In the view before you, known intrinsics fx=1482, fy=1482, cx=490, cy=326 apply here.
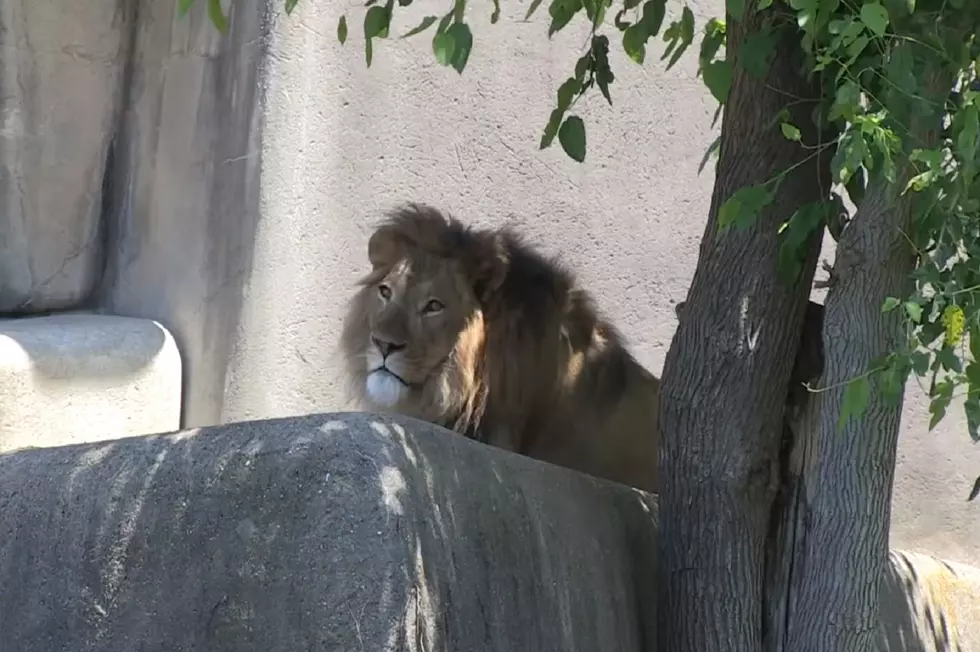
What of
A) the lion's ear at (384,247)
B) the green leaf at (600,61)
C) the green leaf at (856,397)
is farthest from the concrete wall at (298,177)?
the green leaf at (856,397)

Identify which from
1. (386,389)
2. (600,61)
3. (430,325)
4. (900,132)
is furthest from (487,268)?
(900,132)

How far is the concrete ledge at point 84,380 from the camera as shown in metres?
4.96

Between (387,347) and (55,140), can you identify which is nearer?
(387,347)

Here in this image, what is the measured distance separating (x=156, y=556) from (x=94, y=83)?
3314 millimetres

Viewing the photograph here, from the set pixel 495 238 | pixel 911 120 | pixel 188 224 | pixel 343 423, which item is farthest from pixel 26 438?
pixel 911 120

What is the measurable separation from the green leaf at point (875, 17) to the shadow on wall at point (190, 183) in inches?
129

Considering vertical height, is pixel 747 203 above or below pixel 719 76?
below

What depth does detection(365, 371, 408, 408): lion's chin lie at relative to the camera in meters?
4.21

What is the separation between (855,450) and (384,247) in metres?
1.87

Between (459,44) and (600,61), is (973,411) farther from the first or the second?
(600,61)

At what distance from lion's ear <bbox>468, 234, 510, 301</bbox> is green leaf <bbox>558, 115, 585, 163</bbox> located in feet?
3.68

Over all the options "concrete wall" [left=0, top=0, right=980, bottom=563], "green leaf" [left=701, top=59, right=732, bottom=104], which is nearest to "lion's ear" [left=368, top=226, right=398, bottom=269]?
"concrete wall" [left=0, top=0, right=980, bottom=563]

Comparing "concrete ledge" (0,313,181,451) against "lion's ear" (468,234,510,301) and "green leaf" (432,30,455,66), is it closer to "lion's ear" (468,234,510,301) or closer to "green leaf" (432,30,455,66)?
"lion's ear" (468,234,510,301)

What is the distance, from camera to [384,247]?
14.5ft
